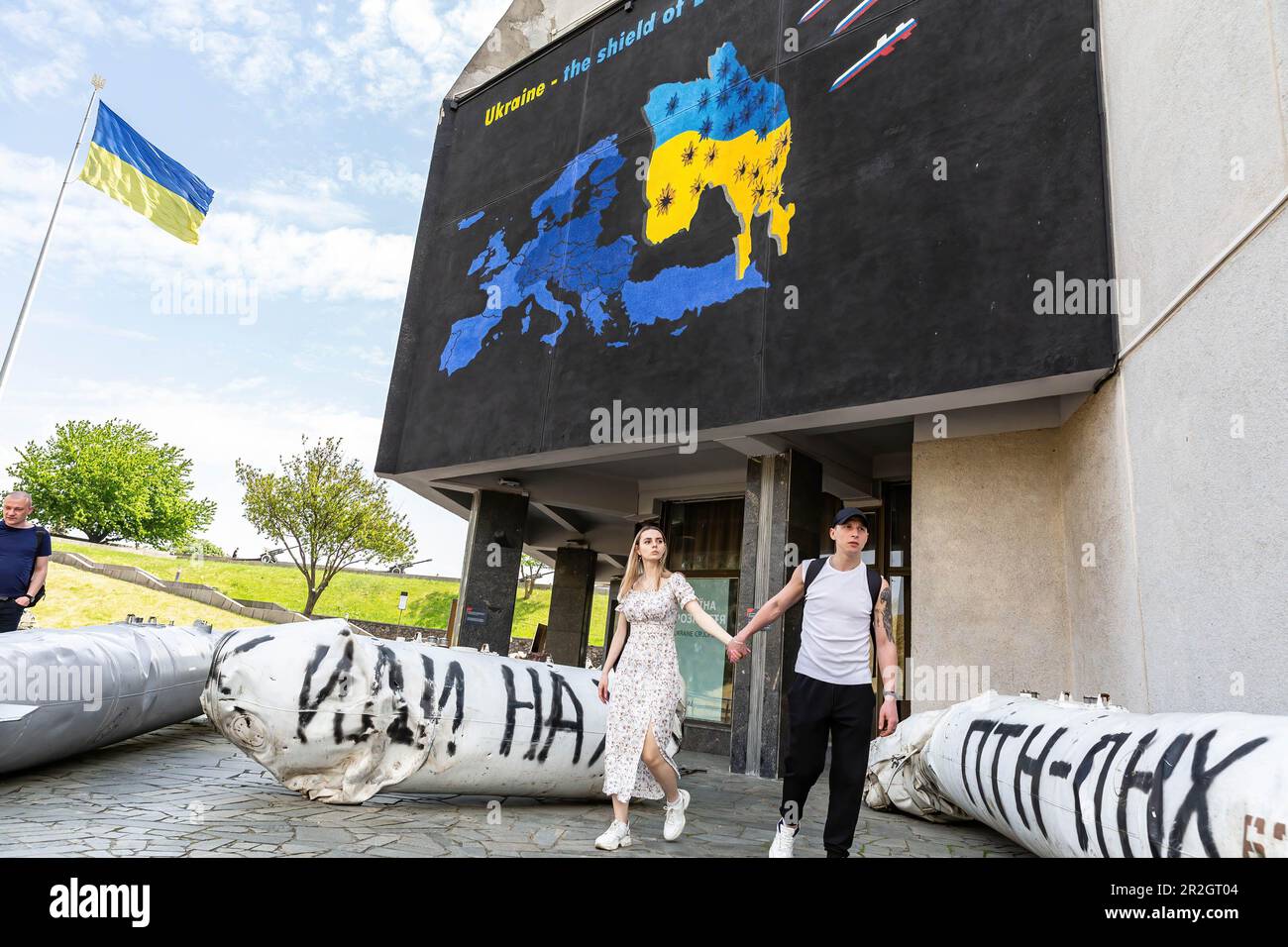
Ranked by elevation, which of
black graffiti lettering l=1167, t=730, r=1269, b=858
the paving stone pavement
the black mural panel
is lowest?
the paving stone pavement

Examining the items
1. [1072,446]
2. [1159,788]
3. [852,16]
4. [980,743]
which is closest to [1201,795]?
[1159,788]

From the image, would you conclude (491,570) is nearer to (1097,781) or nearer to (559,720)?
(559,720)

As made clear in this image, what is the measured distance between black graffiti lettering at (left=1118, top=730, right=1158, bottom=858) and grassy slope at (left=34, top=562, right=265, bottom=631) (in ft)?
87.6

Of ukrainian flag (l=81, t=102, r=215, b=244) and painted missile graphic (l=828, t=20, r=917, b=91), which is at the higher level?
ukrainian flag (l=81, t=102, r=215, b=244)

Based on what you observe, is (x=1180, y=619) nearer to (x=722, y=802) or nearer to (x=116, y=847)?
(x=722, y=802)

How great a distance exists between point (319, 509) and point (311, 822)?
1178 inches

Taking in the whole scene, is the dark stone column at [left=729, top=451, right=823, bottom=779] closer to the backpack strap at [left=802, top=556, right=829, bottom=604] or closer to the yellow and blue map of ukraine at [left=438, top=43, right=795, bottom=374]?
the yellow and blue map of ukraine at [left=438, top=43, right=795, bottom=374]

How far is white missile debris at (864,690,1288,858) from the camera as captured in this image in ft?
7.52

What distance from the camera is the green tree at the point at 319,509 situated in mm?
31781

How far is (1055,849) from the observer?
3.63 metres

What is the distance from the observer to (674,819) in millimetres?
4879

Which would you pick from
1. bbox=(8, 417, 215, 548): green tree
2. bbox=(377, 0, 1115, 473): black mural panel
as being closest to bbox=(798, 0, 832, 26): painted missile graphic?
bbox=(377, 0, 1115, 473): black mural panel

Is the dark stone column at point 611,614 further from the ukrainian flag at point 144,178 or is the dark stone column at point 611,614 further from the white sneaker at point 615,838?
the ukrainian flag at point 144,178

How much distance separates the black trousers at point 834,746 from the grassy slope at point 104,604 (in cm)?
2506
